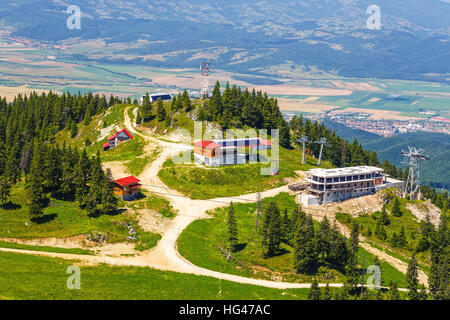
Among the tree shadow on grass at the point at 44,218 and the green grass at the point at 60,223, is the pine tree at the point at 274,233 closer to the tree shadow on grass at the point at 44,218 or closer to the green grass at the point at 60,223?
the green grass at the point at 60,223

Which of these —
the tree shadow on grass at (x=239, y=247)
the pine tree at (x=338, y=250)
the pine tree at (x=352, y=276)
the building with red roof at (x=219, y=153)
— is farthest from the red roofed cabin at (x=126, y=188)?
the pine tree at (x=352, y=276)

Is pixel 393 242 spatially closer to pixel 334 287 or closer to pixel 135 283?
pixel 334 287

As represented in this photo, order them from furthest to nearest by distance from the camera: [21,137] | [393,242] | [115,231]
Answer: [21,137]
[393,242]
[115,231]

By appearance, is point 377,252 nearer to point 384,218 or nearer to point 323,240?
point 384,218

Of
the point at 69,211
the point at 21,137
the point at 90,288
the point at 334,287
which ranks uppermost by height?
the point at 21,137

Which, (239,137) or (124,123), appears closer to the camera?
(239,137)

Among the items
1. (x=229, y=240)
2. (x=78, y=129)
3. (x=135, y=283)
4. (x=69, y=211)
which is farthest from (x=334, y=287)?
(x=78, y=129)

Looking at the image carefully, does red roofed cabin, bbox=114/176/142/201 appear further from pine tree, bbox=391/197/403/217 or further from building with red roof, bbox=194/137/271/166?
pine tree, bbox=391/197/403/217
